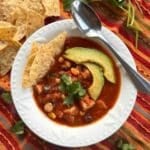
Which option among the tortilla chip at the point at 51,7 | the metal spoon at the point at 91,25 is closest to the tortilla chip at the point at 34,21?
the tortilla chip at the point at 51,7

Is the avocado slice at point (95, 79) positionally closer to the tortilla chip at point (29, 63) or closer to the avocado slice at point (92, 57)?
the avocado slice at point (92, 57)

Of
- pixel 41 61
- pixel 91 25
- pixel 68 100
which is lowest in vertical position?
pixel 68 100

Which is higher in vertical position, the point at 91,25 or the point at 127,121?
the point at 91,25

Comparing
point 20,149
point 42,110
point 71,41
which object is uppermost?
point 71,41

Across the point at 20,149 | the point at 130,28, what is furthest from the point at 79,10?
the point at 20,149

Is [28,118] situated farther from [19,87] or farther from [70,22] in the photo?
[70,22]

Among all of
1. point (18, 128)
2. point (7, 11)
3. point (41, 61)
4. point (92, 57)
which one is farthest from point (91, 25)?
point (18, 128)

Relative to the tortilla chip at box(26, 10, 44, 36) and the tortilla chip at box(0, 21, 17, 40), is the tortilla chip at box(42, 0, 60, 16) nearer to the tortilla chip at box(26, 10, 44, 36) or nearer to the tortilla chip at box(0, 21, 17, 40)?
the tortilla chip at box(26, 10, 44, 36)

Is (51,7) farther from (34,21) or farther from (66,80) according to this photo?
(66,80)
